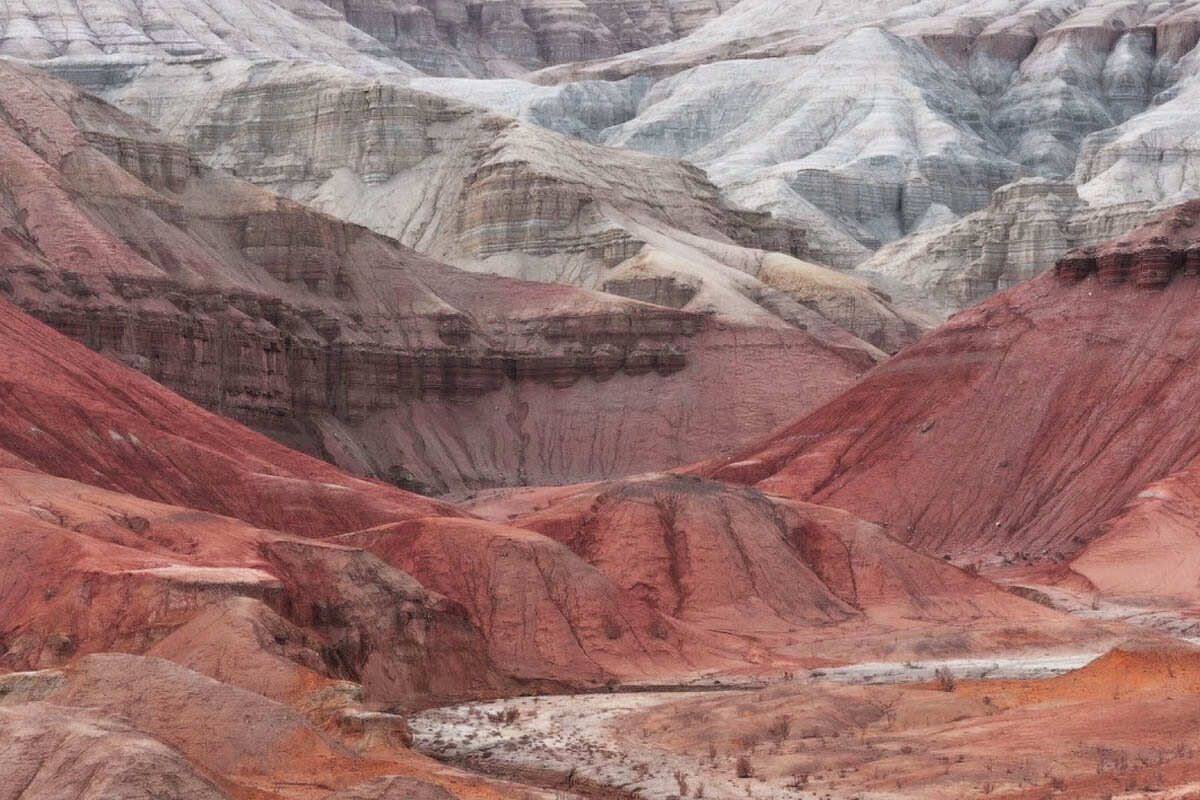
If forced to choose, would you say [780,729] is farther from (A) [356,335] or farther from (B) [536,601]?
(A) [356,335]

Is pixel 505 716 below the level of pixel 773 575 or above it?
above

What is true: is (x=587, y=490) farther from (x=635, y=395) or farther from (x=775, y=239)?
(x=775, y=239)

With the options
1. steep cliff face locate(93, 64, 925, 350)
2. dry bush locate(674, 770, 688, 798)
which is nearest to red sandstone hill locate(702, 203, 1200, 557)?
steep cliff face locate(93, 64, 925, 350)

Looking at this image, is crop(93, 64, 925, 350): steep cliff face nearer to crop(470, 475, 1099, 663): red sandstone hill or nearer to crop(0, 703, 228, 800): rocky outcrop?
crop(470, 475, 1099, 663): red sandstone hill

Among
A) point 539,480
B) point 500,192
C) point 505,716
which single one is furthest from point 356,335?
point 505,716

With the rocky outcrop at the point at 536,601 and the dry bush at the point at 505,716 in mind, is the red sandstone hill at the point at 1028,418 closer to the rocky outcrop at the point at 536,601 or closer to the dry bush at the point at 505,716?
A: the rocky outcrop at the point at 536,601

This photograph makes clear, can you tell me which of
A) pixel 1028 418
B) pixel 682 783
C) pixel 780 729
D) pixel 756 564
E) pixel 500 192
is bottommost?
pixel 1028 418

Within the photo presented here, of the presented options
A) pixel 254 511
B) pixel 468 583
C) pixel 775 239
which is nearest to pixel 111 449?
pixel 254 511
